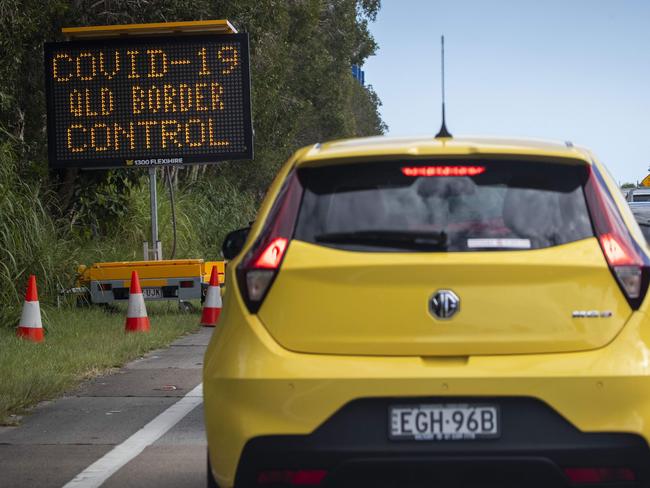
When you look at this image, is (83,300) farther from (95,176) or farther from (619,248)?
(619,248)

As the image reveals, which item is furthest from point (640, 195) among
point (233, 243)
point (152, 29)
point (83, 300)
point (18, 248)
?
point (233, 243)

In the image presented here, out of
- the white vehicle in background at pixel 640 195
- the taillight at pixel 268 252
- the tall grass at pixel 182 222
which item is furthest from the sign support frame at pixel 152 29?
the white vehicle in background at pixel 640 195

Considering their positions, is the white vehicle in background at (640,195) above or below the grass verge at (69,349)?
below

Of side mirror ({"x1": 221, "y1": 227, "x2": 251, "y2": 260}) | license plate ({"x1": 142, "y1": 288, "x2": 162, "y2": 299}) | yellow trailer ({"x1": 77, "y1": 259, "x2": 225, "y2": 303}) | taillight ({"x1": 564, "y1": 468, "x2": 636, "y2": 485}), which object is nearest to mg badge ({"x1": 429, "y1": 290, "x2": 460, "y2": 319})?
taillight ({"x1": 564, "y1": 468, "x2": 636, "y2": 485})

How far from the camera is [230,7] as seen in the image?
83.9 feet

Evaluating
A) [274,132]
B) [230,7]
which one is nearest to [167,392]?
[230,7]

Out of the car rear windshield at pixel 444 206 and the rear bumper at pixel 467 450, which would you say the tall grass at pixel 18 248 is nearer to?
the car rear windshield at pixel 444 206

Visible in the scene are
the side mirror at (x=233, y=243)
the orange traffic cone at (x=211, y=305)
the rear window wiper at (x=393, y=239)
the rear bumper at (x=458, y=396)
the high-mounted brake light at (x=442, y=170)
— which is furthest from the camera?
the orange traffic cone at (x=211, y=305)

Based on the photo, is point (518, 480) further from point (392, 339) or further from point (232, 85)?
point (232, 85)

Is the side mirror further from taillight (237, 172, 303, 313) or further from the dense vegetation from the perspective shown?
the dense vegetation

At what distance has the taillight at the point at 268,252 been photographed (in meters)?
5.10

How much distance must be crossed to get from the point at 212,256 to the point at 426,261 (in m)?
24.2

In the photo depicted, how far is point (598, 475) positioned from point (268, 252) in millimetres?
1445

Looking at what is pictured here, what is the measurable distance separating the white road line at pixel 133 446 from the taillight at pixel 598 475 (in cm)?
280
